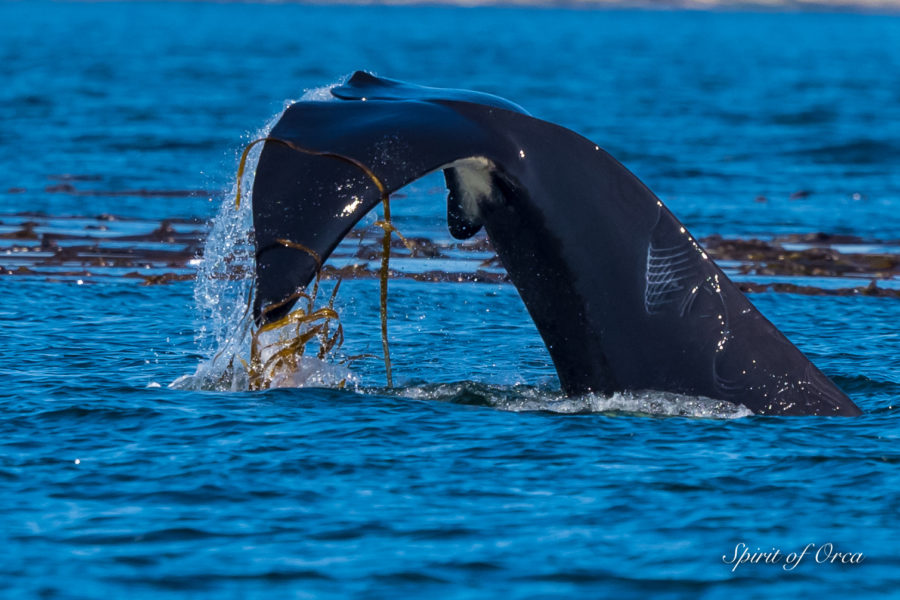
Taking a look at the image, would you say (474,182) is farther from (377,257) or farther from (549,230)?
(377,257)

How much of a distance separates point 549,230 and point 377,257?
10274 mm

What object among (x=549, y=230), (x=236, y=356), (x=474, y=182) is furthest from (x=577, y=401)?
(x=236, y=356)

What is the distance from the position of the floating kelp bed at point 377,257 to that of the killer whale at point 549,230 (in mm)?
7677

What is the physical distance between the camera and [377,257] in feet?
58.2

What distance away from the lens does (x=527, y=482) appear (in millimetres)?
7707

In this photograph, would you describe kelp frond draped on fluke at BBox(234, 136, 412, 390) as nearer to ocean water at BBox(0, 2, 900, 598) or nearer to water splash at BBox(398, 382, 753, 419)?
ocean water at BBox(0, 2, 900, 598)

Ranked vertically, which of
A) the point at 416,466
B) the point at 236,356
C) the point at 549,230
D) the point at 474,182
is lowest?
the point at 416,466

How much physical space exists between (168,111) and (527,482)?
108 ft

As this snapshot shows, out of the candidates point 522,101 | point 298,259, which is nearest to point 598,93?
point 522,101

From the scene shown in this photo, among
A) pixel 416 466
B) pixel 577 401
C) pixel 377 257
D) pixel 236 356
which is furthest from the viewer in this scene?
pixel 377 257

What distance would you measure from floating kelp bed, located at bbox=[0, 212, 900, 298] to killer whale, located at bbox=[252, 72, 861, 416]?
7677 millimetres

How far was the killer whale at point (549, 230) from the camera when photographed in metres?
6.89

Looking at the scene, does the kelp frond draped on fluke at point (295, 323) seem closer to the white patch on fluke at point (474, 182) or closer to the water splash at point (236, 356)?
the water splash at point (236, 356)

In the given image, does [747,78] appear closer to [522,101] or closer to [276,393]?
[522,101]
